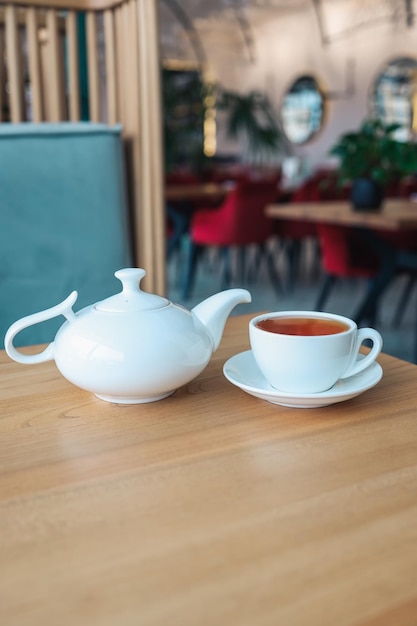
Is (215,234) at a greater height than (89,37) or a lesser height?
lesser

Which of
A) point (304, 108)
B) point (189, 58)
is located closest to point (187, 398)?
point (304, 108)

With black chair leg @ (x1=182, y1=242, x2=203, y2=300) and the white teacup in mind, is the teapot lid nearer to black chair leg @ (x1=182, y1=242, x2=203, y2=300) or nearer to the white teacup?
the white teacup

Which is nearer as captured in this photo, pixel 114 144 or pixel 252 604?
pixel 252 604

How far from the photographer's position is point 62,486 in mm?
476

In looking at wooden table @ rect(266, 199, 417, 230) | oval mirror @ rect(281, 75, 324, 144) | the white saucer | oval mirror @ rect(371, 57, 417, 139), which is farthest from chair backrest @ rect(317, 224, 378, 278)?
oval mirror @ rect(281, 75, 324, 144)

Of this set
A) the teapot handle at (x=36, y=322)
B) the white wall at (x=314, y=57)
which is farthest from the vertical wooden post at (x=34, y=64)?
the white wall at (x=314, y=57)

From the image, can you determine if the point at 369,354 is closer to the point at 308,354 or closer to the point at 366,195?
the point at 308,354

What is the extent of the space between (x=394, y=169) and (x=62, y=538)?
2.56 meters

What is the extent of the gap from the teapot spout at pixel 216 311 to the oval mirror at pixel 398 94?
6696 mm

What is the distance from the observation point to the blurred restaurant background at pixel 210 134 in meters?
1.45

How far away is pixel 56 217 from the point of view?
1430 mm

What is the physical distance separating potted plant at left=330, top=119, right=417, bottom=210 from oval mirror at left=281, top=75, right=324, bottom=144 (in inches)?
231

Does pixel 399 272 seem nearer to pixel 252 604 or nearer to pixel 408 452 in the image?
pixel 408 452

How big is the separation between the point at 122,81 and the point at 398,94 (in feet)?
20.6
